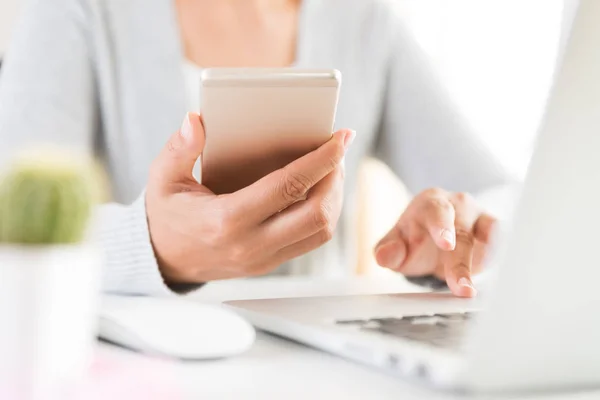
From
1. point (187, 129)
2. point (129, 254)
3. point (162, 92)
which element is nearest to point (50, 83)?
point (162, 92)

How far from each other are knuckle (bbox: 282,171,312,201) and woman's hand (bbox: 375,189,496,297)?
18 centimetres

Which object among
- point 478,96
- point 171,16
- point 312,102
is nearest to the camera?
point 312,102

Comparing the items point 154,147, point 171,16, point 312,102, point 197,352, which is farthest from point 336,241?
point 197,352

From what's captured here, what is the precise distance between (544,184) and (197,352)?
0.21m

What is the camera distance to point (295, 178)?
1.72 ft

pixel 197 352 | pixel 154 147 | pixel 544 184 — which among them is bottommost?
pixel 154 147

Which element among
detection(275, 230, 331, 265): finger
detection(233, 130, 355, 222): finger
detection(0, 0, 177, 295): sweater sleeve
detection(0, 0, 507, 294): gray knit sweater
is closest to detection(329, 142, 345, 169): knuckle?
detection(233, 130, 355, 222): finger

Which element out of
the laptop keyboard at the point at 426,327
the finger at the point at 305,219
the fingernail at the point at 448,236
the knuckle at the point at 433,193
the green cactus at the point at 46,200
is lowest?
the fingernail at the point at 448,236

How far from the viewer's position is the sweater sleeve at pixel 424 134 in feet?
3.35

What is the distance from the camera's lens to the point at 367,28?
3.84 ft

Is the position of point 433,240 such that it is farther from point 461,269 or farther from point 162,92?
point 162,92

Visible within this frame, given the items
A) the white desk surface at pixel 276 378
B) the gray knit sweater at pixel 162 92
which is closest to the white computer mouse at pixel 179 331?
the white desk surface at pixel 276 378

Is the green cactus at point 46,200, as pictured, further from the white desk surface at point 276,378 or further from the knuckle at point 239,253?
the knuckle at point 239,253

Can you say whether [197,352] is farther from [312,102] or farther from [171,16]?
[171,16]
